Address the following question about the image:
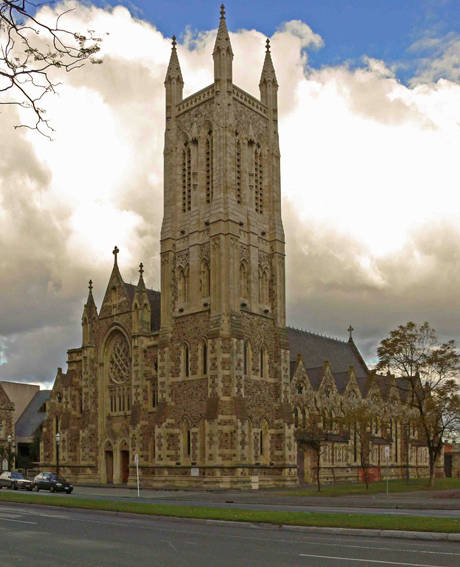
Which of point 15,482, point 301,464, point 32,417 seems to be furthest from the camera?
point 32,417

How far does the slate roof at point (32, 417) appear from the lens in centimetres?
9256

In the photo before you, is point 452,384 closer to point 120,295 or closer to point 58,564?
point 120,295

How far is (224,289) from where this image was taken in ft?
173

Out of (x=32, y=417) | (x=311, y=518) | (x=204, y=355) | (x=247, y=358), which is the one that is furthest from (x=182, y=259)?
(x=32, y=417)

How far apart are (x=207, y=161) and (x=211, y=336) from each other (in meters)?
14.6

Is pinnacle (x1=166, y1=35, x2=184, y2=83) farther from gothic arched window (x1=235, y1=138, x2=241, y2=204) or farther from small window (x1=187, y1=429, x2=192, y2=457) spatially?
small window (x1=187, y1=429, x2=192, y2=457)

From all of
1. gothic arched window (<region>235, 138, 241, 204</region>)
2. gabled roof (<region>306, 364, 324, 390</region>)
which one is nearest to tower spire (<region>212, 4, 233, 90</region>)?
gothic arched window (<region>235, 138, 241, 204</region>)

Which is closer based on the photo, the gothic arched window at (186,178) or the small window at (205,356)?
the small window at (205,356)

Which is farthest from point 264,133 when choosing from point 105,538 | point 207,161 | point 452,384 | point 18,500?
point 105,538

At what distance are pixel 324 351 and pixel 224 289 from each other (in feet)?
100.0

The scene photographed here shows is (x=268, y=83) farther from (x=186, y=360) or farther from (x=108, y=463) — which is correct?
(x=108, y=463)

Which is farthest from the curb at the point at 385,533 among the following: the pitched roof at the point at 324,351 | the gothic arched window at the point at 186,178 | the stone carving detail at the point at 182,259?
the pitched roof at the point at 324,351

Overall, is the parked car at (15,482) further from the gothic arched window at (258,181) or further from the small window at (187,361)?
the gothic arched window at (258,181)

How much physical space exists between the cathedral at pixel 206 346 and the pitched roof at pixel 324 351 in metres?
7.05
